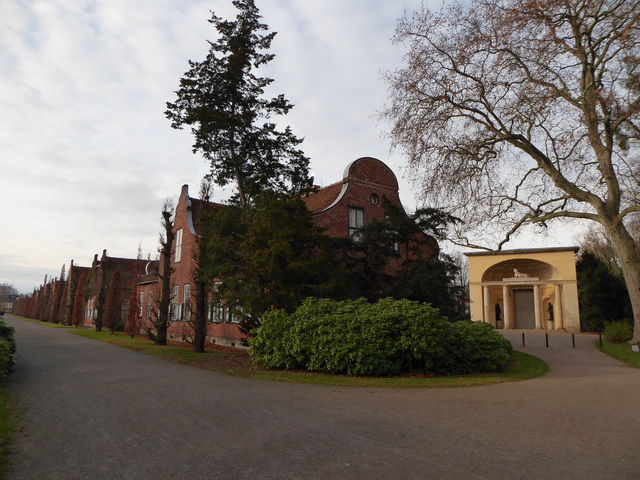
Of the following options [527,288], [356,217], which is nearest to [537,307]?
[527,288]

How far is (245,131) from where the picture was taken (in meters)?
21.4

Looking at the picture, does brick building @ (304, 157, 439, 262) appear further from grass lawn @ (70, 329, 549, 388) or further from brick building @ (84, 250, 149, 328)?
brick building @ (84, 250, 149, 328)

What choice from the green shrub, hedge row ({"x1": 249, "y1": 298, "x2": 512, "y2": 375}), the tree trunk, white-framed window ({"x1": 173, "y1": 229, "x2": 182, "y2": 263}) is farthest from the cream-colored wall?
hedge row ({"x1": 249, "y1": 298, "x2": 512, "y2": 375})

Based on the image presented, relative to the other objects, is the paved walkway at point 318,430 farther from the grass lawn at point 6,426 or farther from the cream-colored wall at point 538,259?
the cream-colored wall at point 538,259

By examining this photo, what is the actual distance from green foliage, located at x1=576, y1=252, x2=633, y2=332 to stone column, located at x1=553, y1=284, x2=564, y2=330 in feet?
7.28

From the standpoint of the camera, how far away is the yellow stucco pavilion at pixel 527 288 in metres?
35.8

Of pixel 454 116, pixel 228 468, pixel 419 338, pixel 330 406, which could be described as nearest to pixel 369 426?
pixel 330 406

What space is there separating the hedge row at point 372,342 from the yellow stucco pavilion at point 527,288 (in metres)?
26.7

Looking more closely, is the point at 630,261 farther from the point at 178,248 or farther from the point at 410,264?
the point at 178,248

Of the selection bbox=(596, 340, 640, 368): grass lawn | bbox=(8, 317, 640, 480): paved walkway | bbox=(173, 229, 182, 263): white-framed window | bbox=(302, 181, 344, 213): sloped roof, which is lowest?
bbox=(8, 317, 640, 480): paved walkway

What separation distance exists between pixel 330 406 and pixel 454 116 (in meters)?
14.4

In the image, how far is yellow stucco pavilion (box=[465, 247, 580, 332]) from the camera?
117ft

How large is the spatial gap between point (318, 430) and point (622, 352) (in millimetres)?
16167

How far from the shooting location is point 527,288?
40.3 metres
